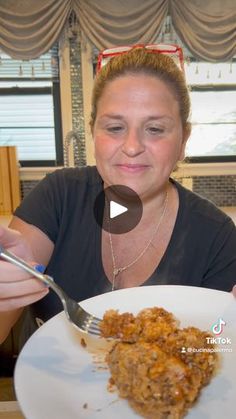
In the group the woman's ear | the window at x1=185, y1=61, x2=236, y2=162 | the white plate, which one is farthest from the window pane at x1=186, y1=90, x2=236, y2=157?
the white plate

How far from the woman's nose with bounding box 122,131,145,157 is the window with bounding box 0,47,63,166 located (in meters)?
2.41

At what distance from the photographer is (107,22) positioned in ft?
8.89

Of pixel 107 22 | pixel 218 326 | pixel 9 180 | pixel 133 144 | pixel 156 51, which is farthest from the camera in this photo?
pixel 9 180

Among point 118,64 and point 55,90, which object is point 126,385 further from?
point 55,90

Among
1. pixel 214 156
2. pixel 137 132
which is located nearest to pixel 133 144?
pixel 137 132

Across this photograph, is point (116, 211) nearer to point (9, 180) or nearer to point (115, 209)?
point (115, 209)

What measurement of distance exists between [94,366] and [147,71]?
2.36 ft

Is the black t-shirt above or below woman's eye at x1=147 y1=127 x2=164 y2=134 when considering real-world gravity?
below

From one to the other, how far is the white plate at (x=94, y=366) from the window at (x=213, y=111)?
96.8 inches

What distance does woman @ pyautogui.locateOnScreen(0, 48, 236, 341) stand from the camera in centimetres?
90

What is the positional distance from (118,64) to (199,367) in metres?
0.77

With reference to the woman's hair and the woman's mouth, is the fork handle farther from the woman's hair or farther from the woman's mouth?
the woman's hair

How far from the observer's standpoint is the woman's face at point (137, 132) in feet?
2.89

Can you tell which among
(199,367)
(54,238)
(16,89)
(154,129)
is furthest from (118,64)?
(16,89)
